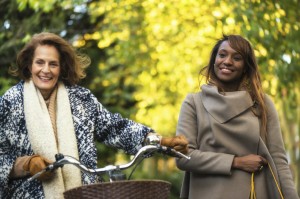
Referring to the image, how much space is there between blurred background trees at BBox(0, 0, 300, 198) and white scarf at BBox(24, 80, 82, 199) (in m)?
4.58

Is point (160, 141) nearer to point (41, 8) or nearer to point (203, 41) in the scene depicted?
point (41, 8)

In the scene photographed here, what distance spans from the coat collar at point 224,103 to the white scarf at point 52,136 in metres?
1.07

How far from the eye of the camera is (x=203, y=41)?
60.3 feet

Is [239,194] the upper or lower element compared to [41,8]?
lower

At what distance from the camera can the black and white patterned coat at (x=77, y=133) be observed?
5.70 metres

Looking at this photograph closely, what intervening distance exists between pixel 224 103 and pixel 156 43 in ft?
44.5

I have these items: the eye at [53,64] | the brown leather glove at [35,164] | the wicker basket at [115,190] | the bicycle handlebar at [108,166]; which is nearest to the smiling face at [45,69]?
the eye at [53,64]

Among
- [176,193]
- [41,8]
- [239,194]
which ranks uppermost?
[41,8]

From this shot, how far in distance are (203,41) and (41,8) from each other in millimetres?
4864

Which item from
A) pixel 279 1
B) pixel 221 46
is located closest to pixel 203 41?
pixel 279 1

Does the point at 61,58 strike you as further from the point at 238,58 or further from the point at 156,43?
the point at 156,43

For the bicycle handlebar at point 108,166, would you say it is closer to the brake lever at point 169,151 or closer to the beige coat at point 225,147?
the brake lever at point 169,151

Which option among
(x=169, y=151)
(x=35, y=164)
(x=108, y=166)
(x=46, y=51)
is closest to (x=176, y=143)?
(x=169, y=151)

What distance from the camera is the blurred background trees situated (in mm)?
12195
